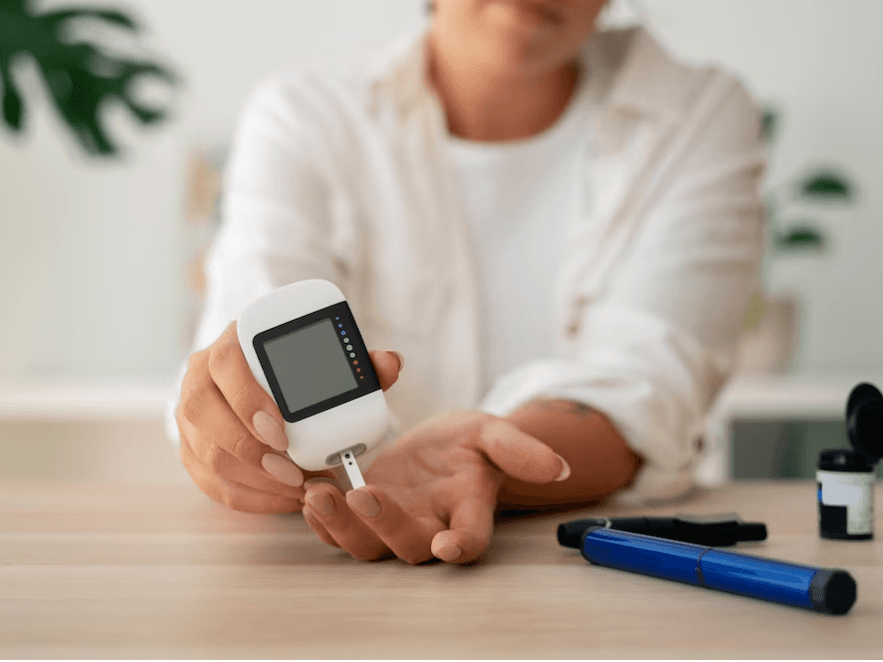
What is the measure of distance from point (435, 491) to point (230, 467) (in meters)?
0.14

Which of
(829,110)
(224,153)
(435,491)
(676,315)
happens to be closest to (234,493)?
(435,491)

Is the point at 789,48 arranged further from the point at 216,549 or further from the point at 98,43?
the point at 216,549

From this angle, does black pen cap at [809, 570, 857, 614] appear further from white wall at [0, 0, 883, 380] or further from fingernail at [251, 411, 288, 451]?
white wall at [0, 0, 883, 380]

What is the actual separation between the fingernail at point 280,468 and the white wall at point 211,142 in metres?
2.15

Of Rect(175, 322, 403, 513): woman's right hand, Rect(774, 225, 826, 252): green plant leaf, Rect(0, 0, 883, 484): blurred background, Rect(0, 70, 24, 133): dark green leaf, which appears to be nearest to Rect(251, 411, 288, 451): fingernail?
Rect(175, 322, 403, 513): woman's right hand

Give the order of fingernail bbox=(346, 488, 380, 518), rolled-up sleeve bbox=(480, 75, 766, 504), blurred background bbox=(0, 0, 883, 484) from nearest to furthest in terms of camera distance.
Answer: fingernail bbox=(346, 488, 380, 518) → rolled-up sleeve bbox=(480, 75, 766, 504) → blurred background bbox=(0, 0, 883, 484)

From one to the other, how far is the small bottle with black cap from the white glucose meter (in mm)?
313

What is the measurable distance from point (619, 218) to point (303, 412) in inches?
25.9

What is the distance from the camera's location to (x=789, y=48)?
2600 millimetres

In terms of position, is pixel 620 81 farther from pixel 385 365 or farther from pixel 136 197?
pixel 136 197

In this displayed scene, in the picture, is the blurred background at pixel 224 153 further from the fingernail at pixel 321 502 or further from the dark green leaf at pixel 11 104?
the fingernail at pixel 321 502

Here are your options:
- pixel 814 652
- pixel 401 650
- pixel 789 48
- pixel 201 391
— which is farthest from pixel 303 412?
pixel 789 48

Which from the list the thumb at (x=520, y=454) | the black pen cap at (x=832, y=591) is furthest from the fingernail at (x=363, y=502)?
the black pen cap at (x=832, y=591)

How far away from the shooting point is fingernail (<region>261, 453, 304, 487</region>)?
547 millimetres
